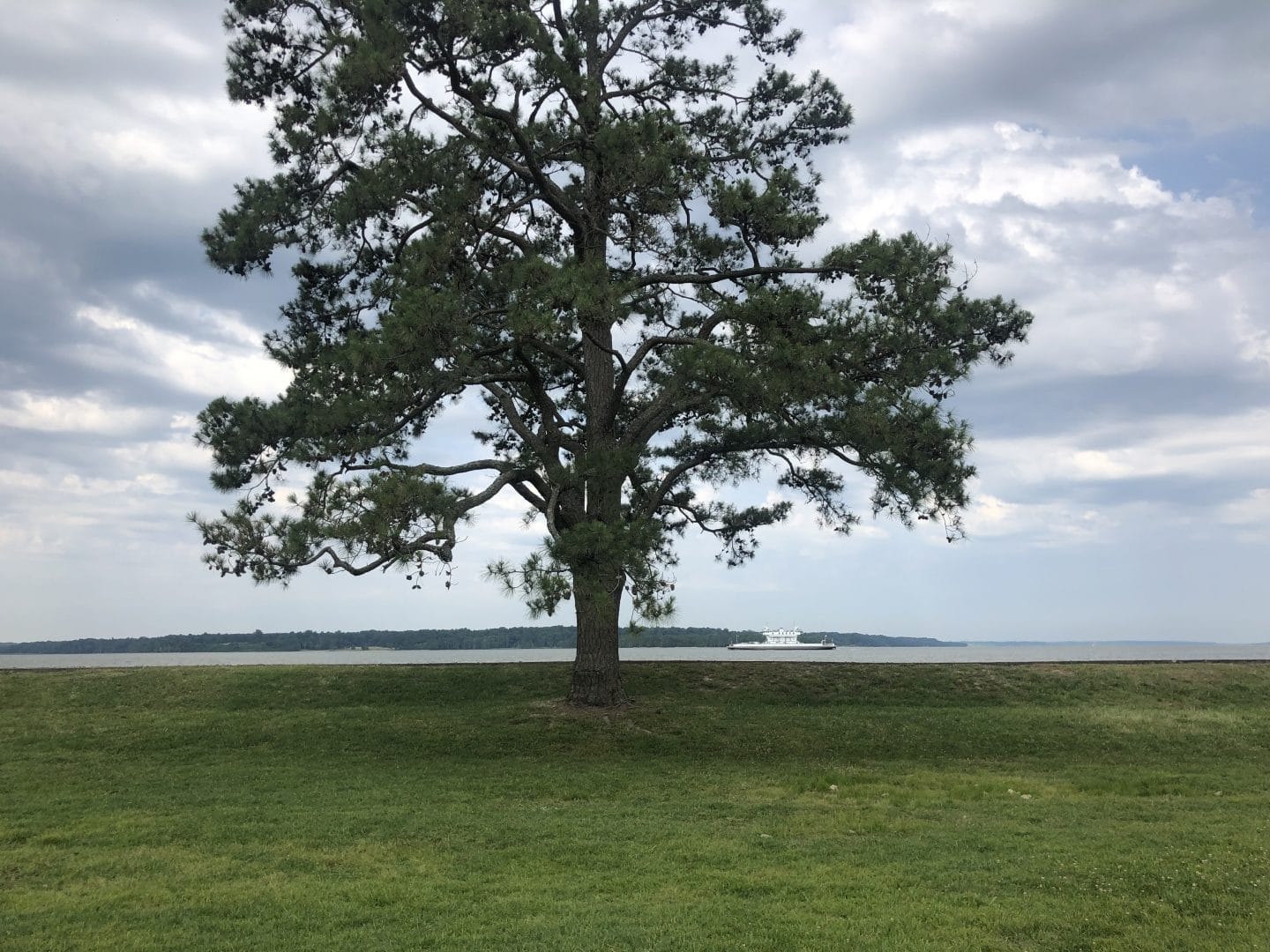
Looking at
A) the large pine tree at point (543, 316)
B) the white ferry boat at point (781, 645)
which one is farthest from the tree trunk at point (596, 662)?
the white ferry boat at point (781, 645)

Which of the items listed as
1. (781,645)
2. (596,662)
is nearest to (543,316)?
(596,662)

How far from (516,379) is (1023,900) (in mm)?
12839

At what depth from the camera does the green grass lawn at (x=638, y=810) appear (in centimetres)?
728

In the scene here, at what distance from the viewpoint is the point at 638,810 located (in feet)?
37.0

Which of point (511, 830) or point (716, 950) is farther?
point (511, 830)

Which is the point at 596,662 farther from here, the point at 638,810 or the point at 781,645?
the point at 781,645

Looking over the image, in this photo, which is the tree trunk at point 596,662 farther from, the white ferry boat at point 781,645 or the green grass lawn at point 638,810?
the white ferry boat at point 781,645

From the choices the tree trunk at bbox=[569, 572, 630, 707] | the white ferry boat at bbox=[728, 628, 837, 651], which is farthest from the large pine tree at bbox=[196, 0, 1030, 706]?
the white ferry boat at bbox=[728, 628, 837, 651]

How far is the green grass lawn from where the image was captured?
728 centimetres

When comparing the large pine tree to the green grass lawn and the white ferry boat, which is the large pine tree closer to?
the green grass lawn

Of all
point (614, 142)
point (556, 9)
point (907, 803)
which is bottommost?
point (907, 803)

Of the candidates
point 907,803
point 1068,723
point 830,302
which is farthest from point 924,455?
point 1068,723

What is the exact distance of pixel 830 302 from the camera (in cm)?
1549

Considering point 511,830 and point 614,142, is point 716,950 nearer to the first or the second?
point 511,830
